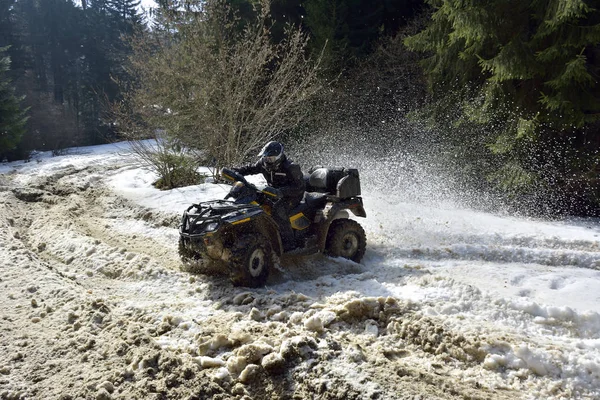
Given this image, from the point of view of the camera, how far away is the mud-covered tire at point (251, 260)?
539 cm

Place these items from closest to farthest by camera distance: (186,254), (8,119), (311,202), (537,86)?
(186,254) < (311,202) < (537,86) < (8,119)

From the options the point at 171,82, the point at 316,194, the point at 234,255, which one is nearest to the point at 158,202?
the point at 171,82

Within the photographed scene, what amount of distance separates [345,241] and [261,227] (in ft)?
4.99

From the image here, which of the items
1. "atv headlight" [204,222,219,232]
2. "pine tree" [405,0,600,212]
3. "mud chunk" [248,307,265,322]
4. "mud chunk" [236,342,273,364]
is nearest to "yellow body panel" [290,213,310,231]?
"atv headlight" [204,222,219,232]

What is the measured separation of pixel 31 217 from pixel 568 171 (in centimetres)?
1161

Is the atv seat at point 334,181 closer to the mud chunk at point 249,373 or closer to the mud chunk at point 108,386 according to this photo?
the mud chunk at point 249,373

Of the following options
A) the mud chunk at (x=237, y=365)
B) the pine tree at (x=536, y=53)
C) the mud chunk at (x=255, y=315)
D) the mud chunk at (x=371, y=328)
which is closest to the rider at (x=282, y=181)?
the mud chunk at (x=255, y=315)

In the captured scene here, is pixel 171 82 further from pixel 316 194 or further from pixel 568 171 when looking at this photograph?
pixel 568 171

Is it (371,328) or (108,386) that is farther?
(371,328)

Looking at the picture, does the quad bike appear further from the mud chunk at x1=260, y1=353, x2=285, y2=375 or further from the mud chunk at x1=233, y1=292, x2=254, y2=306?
the mud chunk at x1=260, y1=353, x2=285, y2=375

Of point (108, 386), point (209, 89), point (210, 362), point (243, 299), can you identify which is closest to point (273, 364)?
point (210, 362)

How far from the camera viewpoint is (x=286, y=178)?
251 inches

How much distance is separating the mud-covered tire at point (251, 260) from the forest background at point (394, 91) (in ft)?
22.0

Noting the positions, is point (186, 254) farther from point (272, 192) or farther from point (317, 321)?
point (317, 321)
